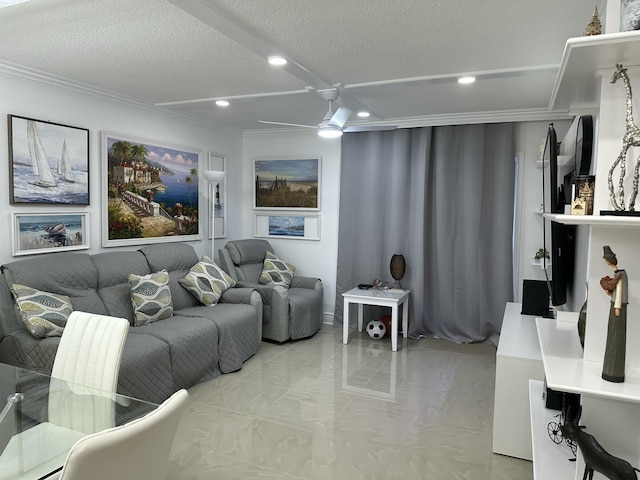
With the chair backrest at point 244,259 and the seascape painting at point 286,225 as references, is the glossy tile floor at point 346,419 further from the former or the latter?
the seascape painting at point 286,225

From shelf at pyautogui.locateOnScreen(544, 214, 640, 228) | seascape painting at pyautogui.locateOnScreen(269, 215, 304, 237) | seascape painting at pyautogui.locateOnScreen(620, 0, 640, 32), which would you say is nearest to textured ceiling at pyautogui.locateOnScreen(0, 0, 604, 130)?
seascape painting at pyautogui.locateOnScreen(620, 0, 640, 32)

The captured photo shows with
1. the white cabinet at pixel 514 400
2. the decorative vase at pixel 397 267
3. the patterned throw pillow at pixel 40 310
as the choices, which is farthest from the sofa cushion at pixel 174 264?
the white cabinet at pixel 514 400

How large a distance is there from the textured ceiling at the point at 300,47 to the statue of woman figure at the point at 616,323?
151 cm

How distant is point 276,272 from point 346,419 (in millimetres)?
2503

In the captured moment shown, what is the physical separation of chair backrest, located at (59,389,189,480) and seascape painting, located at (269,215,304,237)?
4.50 metres

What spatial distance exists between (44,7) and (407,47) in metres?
2.00

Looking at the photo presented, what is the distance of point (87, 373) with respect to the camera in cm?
223

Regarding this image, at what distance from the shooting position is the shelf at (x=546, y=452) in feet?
5.93

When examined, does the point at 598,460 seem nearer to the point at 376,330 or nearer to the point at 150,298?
the point at 150,298

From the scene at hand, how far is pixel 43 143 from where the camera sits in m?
3.53

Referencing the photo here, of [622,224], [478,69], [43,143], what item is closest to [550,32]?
[478,69]

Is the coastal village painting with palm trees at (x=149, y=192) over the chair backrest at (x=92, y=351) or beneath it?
over

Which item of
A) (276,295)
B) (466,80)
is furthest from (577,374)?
(276,295)

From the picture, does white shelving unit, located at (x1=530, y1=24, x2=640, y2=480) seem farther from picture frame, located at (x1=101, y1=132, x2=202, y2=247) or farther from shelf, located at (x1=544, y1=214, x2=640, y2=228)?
picture frame, located at (x1=101, y1=132, x2=202, y2=247)
